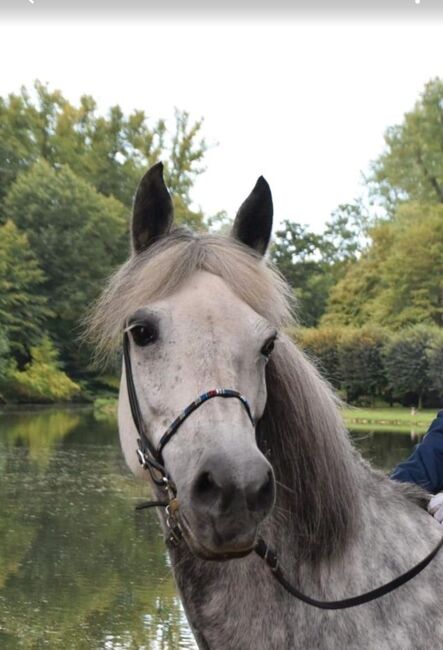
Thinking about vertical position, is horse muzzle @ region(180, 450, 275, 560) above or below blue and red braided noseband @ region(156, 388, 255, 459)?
below

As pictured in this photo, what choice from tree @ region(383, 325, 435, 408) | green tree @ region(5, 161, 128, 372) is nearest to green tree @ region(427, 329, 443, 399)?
tree @ region(383, 325, 435, 408)

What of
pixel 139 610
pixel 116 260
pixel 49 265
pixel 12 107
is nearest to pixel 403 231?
pixel 116 260

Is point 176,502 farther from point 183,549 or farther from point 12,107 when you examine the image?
point 12,107

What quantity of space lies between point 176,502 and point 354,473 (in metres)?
0.65

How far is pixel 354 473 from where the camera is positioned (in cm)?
243

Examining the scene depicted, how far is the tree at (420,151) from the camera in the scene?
4612 cm

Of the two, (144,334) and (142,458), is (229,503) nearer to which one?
(142,458)

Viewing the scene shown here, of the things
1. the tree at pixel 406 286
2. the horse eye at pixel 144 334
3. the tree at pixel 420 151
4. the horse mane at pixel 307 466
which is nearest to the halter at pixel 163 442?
the horse eye at pixel 144 334

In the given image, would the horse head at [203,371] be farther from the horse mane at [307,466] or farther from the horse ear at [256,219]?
the horse mane at [307,466]

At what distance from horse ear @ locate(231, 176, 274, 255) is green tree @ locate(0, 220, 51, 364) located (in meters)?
33.5

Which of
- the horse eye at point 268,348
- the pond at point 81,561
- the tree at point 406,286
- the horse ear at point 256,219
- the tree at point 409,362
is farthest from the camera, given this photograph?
the tree at point 406,286

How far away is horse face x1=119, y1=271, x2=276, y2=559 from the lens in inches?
73.1

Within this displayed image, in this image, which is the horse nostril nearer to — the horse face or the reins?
the horse face

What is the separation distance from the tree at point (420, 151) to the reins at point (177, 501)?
46214 mm
